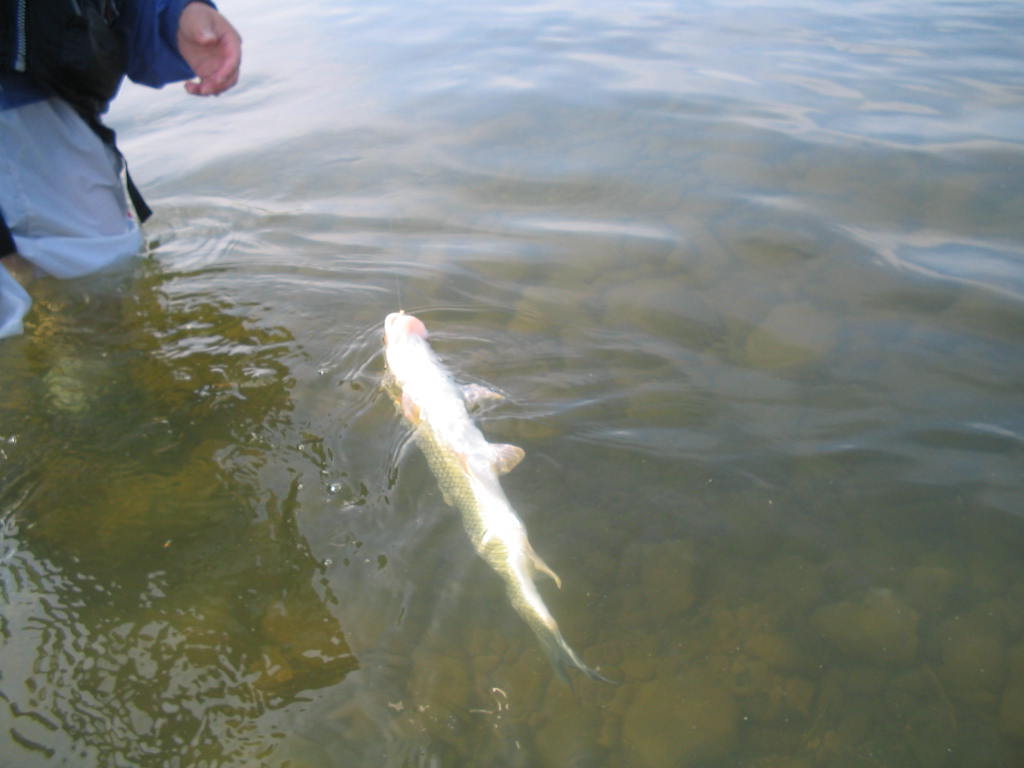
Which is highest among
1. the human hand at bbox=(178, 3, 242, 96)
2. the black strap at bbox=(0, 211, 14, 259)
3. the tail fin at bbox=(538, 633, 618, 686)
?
the human hand at bbox=(178, 3, 242, 96)

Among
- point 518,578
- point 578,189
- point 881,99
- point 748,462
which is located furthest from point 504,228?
point 881,99

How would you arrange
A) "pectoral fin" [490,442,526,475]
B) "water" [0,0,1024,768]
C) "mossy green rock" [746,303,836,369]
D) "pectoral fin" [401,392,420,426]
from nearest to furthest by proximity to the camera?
"water" [0,0,1024,768] → "pectoral fin" [490,442,526,475] → "pectoral fin" [401,392,420,426] → "mossy green rock" [746,303,836,369]

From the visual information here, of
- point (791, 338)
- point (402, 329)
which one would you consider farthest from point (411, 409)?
point (791, 338)

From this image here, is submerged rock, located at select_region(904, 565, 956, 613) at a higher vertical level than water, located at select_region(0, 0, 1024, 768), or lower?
lower

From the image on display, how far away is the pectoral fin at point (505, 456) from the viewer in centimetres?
352

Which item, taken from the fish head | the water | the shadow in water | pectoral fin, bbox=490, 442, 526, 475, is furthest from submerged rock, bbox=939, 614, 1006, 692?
the fish head

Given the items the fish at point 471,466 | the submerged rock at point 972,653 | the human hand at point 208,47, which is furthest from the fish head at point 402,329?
the submerged rock at point 972,653

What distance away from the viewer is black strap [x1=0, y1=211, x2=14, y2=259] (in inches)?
154

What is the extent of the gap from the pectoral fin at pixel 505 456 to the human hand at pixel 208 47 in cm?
251

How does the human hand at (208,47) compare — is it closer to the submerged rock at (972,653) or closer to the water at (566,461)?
the water at (566,461)

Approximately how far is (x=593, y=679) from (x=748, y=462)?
1381 millimetres

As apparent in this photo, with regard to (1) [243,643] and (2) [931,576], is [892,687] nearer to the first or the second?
(2) [931,576]

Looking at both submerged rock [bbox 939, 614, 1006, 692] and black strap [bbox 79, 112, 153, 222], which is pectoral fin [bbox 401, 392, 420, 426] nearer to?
black strap [bbox 79, 112, 153, 222]

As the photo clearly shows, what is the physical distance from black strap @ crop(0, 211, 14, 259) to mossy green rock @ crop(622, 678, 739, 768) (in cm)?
397
